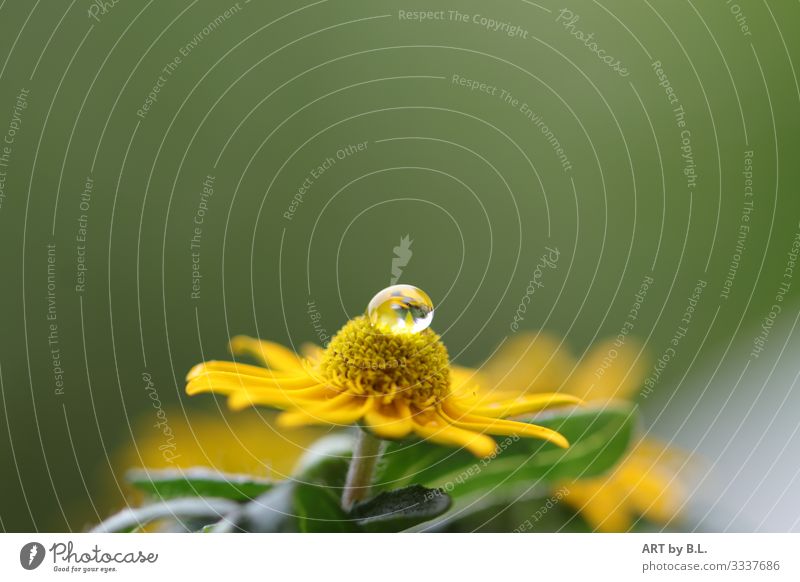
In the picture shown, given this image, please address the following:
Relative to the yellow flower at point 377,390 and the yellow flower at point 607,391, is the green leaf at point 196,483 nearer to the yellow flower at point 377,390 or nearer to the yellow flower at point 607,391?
the yellow flower at point 377,390

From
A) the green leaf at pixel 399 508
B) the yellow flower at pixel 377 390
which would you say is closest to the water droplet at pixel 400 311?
the yellow flower at pixel 377 390

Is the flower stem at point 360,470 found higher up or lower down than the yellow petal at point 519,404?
lower down

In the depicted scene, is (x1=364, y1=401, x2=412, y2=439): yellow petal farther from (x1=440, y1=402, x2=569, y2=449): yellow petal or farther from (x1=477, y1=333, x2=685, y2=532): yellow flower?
(x1=477, y1=333, x2=685, y2=532): yellow flower

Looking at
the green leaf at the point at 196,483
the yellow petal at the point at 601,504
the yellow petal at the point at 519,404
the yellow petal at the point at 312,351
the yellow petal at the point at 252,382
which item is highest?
the yellow petal at the point at 312,351

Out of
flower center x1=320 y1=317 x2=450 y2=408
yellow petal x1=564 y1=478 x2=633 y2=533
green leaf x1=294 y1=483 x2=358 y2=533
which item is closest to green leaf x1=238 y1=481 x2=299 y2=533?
green leaf x1=294 y1=483 x2=358 y2=533

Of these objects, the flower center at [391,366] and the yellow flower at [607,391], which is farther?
the yellow flower at [607,391]
